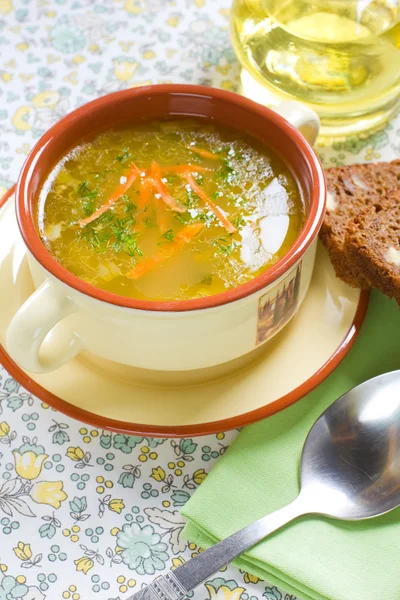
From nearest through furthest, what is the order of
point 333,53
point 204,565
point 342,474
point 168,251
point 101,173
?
point 204,565
point 342,474
point 168,251
point 101,173
point 333,53

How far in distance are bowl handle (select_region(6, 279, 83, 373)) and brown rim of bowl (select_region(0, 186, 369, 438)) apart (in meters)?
0.09

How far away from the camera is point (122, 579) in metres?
1.35

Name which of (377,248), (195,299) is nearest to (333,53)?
(377,248)

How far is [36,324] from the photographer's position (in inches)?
50.6

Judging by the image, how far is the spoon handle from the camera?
4.12 feet

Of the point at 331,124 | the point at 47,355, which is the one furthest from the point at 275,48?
the point at 47,355

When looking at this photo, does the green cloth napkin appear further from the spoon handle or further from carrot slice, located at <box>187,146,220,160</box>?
carrot slice, located at <box>187,146,220,160</box>

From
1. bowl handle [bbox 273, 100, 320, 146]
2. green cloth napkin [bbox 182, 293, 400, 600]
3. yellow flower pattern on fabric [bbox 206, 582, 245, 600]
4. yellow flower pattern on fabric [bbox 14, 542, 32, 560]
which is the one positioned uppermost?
bowl handle [bbox 273, 100, 320, 146]

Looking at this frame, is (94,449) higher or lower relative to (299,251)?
lower

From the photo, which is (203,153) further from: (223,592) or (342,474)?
(223,592)

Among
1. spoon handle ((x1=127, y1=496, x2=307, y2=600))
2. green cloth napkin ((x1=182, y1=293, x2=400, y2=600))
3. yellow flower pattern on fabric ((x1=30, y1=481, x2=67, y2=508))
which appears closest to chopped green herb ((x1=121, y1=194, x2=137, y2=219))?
green cloth napkin ((x1=182, y1=293, x2=400, y2=600))

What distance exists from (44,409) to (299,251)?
2.04 ft

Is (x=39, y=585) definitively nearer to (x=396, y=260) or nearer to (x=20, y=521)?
(x=20, y=521)

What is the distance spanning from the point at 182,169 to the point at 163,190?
8 cm
